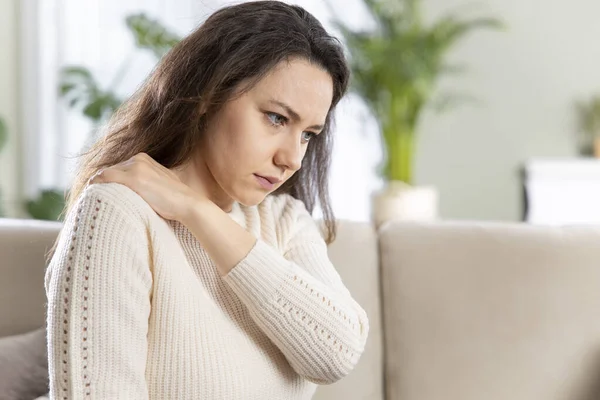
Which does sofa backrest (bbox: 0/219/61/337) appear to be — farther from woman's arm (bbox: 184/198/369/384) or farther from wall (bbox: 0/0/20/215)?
wall (bbox: 0/0/20/215)

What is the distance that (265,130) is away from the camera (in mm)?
1357

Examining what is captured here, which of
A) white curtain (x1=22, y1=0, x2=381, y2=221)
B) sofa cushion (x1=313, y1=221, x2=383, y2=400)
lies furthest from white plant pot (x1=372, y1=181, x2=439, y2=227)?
sofa cushion (x1=313, y1=221, x2=383, y2=400)

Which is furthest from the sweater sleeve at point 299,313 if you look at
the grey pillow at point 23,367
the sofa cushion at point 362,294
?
the grey pillow at point 23,367

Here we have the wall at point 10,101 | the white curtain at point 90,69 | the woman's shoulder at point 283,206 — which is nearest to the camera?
the woman's shoulder at point 283,206

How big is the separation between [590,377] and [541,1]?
321cm

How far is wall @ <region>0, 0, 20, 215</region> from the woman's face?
3.94 meters

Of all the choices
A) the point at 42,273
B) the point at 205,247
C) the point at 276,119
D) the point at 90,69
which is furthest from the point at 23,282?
the point at 90,69

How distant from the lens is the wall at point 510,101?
182 inches

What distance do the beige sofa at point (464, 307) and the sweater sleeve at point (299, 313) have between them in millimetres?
472

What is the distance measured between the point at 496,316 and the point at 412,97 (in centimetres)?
269

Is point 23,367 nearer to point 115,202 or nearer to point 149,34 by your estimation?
point 115,202

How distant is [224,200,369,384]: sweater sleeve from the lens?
1352 mm

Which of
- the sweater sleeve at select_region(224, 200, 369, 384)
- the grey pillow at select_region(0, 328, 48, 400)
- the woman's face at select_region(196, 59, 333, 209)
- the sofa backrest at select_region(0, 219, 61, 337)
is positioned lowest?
the grey pillow at select_region(0, 328, 48, 400)

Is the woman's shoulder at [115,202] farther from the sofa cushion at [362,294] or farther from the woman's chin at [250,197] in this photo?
the sofa cushion at [362,294]
